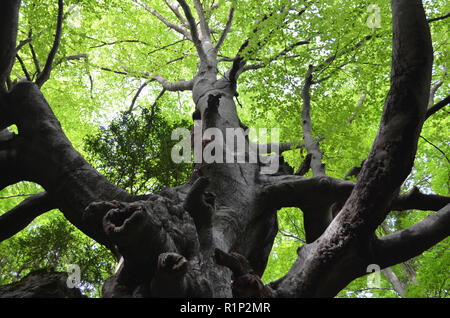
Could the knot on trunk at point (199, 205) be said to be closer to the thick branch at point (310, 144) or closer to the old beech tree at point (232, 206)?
the old beech tree at point (232, 206)

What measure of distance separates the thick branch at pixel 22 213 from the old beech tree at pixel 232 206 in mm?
13

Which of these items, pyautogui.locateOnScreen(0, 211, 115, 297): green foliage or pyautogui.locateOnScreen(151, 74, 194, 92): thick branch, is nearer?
pyautogui.locateOnScreen(0, 211, 115, 297): green foliage

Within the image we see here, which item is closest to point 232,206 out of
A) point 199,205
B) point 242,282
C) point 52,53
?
point 199,205

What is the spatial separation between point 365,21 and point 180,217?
18.0 ft

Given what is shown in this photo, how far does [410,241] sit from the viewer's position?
8.30 ft

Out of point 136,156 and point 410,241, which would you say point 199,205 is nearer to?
point 410,241

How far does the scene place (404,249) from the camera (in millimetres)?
2529

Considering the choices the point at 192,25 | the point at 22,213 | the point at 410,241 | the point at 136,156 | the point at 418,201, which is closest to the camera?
the point at 410,241

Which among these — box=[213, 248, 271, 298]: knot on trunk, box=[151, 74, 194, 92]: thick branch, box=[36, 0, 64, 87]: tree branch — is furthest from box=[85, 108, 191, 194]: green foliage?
box=[213, 248, 271, 298]: knot on trunk

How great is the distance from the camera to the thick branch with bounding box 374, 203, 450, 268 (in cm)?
251

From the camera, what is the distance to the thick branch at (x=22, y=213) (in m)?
3.21

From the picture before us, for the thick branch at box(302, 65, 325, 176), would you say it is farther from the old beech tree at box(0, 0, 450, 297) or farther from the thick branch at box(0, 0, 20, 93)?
the thick branch at box(0, 0, 20, 93)

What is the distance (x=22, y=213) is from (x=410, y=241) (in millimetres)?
3975
